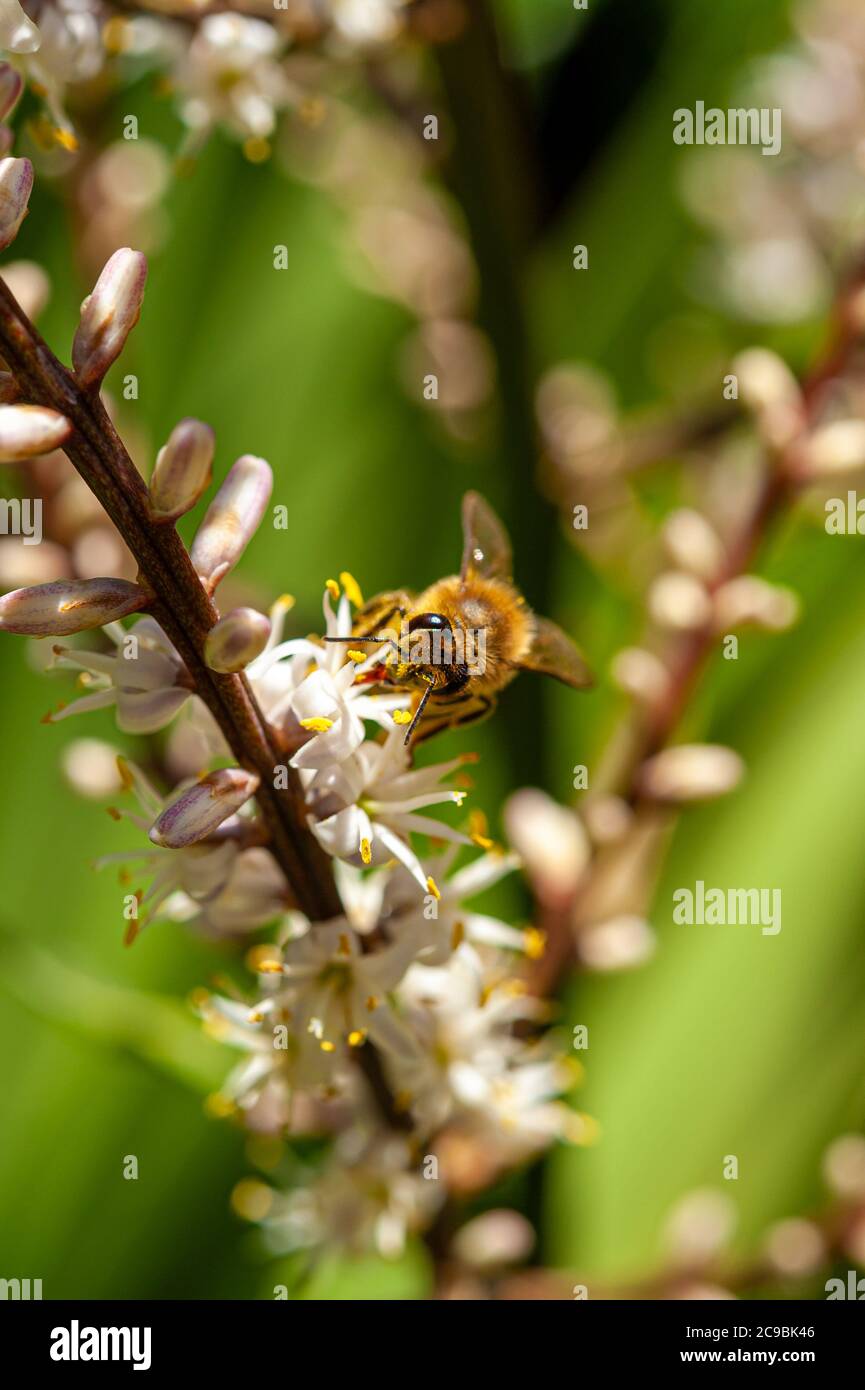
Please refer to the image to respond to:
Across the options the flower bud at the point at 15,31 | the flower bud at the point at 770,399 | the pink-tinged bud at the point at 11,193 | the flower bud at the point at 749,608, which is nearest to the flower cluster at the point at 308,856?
the pink-tinged bud at the point at 11,193

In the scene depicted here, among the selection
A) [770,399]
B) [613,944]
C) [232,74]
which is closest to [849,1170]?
[613,944]

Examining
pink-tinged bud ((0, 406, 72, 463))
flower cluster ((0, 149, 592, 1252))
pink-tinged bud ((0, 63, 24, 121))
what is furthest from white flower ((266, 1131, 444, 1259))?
pink-tinged bud ((0, 63, 24, 121))

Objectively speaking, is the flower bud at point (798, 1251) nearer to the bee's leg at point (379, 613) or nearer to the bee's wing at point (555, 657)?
the bee's wing at point (555, 657)

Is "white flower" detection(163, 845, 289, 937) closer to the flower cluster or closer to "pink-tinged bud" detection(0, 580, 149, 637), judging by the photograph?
the flower cluster

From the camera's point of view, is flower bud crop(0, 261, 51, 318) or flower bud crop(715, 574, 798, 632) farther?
flower bud crop(715, 574, 798, 632)

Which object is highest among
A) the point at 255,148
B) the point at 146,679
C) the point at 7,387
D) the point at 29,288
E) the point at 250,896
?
the point at 255,148

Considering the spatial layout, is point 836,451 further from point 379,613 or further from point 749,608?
point 379,613
